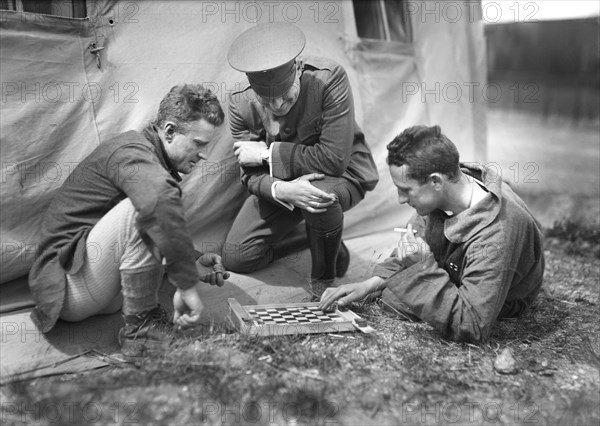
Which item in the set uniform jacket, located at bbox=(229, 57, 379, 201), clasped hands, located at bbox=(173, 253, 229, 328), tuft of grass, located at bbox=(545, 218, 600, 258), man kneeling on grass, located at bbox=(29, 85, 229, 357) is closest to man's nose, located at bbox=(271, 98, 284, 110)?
uniform jacket, located at bbox=(229, 57, 379, 201)

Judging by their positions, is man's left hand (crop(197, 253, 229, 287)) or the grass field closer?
the grass field

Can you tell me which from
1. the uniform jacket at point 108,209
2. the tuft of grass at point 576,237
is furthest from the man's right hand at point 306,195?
the tuft of grass at point 576,237

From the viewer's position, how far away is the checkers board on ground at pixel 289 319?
3.44m

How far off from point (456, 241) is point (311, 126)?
1204 millimetres

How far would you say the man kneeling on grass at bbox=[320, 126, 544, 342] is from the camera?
335cm

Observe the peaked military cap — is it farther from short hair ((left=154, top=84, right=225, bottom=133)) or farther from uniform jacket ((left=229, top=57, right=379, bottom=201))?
short hair ((left=154, top=84, right=225, bottom=133))

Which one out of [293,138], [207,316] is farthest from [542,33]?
[207,316]

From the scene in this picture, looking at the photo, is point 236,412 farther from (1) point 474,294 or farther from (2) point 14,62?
(2) point 14,62

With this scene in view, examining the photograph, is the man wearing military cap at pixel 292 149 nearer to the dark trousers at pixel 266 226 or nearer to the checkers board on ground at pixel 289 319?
the dark trousers at pixel 266 226

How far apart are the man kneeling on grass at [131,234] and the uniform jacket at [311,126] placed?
814 mm

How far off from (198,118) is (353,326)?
4.43 feet

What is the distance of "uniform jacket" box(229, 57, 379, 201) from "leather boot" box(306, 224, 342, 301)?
14.4 inches

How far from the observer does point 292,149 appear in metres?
4.14

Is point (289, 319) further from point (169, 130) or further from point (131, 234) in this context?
point (169, 130)
